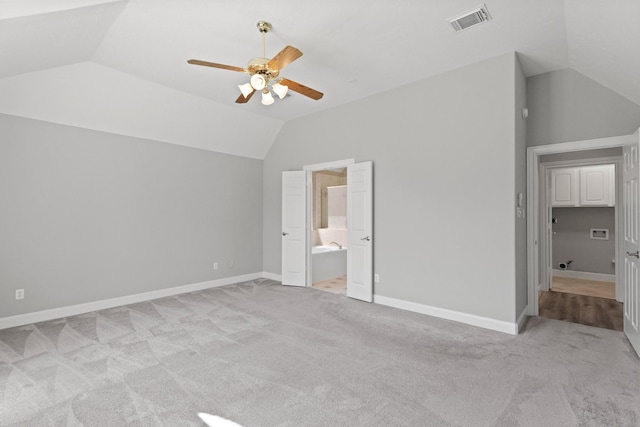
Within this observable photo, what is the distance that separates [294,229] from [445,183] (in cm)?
277

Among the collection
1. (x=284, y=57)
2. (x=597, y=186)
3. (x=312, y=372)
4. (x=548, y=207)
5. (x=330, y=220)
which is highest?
(x=284, y=57)

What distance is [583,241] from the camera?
6.21 meters

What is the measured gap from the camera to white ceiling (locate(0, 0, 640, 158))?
2.61 meters

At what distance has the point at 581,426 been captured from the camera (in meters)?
1.97

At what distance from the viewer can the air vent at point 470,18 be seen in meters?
2.73

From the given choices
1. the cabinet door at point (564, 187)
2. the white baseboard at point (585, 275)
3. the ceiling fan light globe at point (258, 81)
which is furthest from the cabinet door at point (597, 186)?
the ceiling fan light globe at point (258, 81)

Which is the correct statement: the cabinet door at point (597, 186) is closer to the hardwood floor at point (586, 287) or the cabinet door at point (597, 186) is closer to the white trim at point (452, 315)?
the hardwood floor at point (586, 287)

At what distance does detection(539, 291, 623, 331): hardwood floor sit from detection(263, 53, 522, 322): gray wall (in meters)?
1.20

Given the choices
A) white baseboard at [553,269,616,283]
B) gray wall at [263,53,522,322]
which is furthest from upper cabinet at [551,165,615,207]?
gray wall at [263,53,522,322]

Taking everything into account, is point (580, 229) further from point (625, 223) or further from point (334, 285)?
point (334, 285)

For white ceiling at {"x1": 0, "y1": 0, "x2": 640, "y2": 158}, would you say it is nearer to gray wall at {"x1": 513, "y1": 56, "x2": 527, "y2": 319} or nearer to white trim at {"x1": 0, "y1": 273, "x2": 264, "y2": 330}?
gray wall at {"x1": 513, "y1": 56, "x2": 527, "y2": 319}

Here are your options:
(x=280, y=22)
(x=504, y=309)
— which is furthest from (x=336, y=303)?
(x=280, y=22)

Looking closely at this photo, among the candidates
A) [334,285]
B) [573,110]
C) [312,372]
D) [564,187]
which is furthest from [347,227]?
Result: [564,187]

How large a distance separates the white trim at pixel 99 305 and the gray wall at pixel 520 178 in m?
4.51
